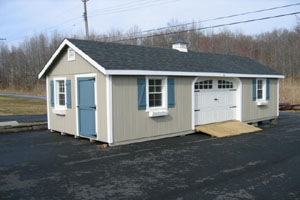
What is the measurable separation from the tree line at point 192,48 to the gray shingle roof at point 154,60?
2349cm

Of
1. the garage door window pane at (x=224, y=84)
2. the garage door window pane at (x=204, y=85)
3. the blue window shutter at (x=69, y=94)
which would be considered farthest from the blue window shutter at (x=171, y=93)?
the blue window shutter at (x=69, y=94)

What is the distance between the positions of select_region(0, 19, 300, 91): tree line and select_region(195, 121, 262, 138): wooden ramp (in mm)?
25844

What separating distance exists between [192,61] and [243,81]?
2728 mm

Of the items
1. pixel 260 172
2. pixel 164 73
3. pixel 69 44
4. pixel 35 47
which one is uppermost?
pixel 35 47

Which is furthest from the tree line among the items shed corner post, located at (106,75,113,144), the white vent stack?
shed corner post, located at (106,75,113,144)

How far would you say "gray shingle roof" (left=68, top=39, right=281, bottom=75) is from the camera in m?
9.26

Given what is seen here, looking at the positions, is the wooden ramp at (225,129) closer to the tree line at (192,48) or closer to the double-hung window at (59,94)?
the double-hung window at (59,94)

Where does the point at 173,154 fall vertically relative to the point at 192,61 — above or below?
below

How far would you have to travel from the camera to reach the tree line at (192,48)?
3866 cm

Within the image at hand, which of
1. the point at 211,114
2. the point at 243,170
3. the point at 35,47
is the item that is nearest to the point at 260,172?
the point at 243,170

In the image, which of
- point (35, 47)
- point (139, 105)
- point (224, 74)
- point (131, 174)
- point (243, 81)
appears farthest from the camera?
point (35, 47)

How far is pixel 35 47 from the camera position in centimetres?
4797

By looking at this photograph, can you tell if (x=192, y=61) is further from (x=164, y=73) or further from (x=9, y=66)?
(x=9, y=66)

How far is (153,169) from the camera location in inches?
255
